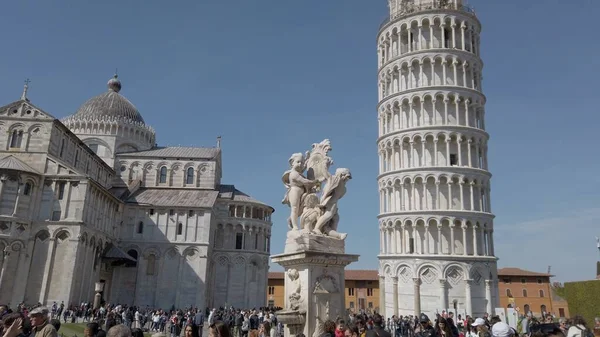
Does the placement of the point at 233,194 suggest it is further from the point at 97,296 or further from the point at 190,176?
the point at 97,296

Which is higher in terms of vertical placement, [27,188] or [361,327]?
[27,188]

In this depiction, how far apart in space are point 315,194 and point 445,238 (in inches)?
1303

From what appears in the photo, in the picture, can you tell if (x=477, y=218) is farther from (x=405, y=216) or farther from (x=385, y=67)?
(x=385, y=67)

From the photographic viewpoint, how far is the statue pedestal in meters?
7.25

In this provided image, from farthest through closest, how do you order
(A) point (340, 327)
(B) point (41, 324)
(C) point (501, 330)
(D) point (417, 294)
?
(D) point (417, 294)
(A) point (340, 327)
(B) point (41, 324)
(C) point (501, 330)

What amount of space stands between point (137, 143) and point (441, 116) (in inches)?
1477

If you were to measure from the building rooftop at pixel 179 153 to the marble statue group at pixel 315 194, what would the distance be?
47.7 metres

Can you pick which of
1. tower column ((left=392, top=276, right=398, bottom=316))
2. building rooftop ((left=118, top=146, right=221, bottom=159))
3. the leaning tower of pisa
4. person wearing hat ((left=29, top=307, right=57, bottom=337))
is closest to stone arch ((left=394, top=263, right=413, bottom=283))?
the leaning tower of pisa

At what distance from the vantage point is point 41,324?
20.0ft

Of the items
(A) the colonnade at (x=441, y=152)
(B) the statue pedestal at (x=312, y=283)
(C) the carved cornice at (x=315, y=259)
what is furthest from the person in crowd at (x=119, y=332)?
(A) the colonnade at (x=441, y=152)

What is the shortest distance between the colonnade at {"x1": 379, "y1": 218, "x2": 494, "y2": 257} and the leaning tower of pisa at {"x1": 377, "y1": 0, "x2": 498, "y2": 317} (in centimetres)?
9

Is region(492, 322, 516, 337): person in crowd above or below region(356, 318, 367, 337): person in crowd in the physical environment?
above

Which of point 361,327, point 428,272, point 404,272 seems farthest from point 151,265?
point 361,327

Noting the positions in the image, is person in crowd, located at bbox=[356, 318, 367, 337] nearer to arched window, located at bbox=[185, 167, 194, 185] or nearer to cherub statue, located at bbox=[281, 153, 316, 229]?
cherub statue, located at bbox=[281, 153, 316, 229]
